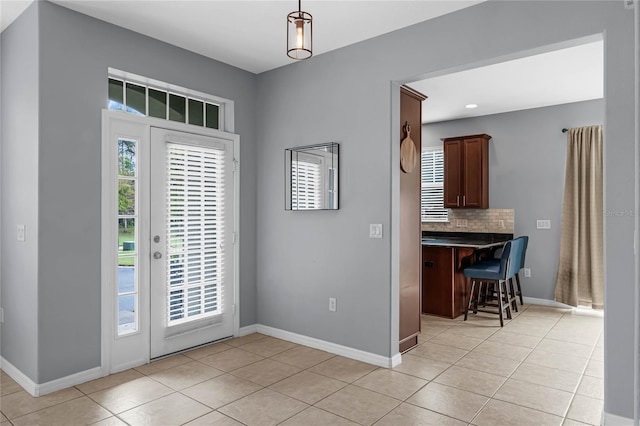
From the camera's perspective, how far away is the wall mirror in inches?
146

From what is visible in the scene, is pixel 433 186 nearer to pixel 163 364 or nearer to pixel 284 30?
pixel 284 30

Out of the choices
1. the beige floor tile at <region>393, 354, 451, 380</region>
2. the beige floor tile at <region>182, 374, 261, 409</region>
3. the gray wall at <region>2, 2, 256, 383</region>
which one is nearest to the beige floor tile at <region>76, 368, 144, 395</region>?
the gray wall at <region>2, 2, 256, 383</region>

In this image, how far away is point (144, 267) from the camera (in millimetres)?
3418

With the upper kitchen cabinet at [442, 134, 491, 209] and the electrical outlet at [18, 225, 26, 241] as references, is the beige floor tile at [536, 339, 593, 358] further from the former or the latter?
the electrical outlet at [18, 225, 26, 241]

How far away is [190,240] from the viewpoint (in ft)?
12.3

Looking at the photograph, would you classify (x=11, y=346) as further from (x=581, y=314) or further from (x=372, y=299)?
(x=581, y=314)

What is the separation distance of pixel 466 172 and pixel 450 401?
153 inches

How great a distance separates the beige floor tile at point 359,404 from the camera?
8.41ft

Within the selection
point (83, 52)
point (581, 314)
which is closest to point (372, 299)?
point (83, 52)

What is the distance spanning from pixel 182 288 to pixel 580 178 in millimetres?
4908

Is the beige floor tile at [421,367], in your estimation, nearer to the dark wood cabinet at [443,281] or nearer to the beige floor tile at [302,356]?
the beige floor tile at [302,356]

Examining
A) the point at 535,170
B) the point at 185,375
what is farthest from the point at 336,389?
the point at 535,170

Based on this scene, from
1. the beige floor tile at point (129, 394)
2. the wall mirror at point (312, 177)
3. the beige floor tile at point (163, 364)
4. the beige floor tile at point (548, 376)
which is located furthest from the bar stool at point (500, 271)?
the beige floor tile at point (129, 394)

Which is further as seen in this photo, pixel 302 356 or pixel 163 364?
pixel 302 356
